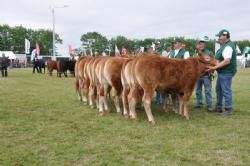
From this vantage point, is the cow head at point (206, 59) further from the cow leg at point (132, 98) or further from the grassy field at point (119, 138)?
the cow leg at point (132, 98)

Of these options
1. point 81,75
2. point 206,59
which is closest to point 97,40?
point 81,75

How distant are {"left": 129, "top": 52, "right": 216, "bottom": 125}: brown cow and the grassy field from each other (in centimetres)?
59

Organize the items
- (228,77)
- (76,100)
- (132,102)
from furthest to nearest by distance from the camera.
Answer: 1. (76,100)
2. (228,77)
3. (132,102)

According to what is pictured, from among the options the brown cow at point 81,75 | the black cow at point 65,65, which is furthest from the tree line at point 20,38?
the brown cow at point 81,75

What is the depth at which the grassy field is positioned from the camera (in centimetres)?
569

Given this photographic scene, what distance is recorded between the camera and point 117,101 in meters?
10.2

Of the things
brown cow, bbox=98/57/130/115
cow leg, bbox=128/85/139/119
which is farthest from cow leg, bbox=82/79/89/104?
cow leg, bbox=128/85/139/119

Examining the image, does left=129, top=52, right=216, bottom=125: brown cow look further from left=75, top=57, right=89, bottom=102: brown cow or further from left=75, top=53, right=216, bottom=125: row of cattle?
left=75, top=57, right=89, bottom=102: brown cow

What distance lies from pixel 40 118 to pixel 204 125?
13.2 feet

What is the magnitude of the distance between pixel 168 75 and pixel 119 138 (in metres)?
2.35

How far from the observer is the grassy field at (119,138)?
5691mm

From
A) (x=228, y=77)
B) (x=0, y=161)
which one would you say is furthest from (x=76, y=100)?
(x=0, y=161)

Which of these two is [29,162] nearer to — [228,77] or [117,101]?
[117,101]

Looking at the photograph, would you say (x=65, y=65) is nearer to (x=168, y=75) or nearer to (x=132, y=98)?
(x=132, y=98)
